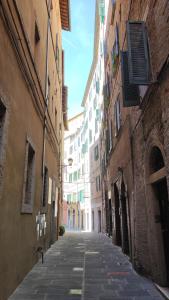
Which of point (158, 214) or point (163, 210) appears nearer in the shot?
point (158, 214)

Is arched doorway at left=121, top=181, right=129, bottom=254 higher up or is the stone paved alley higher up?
arched doorway at left=121, top=181, right=129, bottom=254

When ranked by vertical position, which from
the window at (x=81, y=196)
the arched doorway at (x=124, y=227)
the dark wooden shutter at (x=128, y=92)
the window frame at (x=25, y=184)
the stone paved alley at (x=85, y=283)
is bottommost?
the stone paved alley at (x=85, y=283)

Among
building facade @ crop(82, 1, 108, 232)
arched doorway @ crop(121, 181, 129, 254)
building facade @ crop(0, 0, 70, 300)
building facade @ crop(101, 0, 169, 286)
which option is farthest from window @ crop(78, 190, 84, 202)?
building facade @ crop(101, 0, 169, 286)

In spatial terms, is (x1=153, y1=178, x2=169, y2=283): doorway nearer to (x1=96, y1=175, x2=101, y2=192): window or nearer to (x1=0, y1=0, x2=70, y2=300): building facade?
(x1=0, y1=0, x2=70, y2=300): building facade

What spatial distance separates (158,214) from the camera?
542 cm

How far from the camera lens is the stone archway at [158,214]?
502cm

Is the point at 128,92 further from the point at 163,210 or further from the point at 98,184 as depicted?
the point at 98,184

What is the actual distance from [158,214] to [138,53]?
11.7 feet

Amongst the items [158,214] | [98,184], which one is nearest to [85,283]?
[158,214]

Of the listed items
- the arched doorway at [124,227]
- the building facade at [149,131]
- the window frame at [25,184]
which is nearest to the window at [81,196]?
the arched doorway at [124,227]

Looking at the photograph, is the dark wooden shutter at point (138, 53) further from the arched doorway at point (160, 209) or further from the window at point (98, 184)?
the window at point (98, 184)

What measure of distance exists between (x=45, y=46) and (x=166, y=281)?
8.36 m

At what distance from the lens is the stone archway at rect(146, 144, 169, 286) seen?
5.02 meters

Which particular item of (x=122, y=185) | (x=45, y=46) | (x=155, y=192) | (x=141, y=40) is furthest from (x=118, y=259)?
(x=45, y=46)
